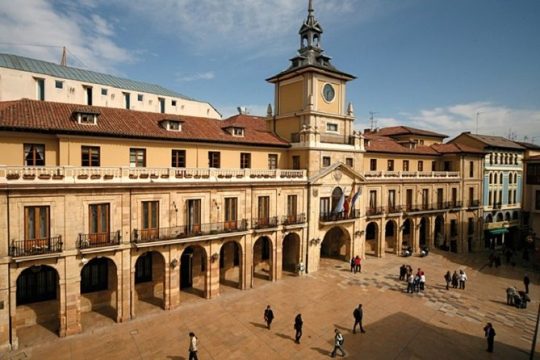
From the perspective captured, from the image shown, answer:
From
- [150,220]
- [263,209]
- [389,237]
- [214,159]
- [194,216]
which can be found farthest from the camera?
[389,237]

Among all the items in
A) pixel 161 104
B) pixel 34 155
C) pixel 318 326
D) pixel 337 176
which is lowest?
pixel 318 326

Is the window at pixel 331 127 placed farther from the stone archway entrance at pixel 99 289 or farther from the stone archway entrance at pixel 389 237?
the stone archway entrance at pixel 99 289

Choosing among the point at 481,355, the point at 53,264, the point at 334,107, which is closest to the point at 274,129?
the point at 334,107

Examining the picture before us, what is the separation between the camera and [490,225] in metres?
47.4

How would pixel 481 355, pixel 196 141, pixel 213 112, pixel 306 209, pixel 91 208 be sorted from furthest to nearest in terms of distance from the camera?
pixel 213 112
pixel 306 209
pixel 196 141
pixel 91 208
pixel 481 355

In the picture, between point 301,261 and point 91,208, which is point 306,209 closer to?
point 301,261

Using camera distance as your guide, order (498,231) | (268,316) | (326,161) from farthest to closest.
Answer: (498,231), (326,161), (268,316)

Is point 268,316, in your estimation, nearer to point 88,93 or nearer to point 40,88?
point 40,88

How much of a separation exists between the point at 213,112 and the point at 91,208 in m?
40.1

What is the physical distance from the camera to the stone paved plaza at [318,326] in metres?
18.2

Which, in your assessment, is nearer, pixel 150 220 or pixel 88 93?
pixel 150 220

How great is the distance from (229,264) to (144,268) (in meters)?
7.20

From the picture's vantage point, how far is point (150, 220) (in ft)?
72.6

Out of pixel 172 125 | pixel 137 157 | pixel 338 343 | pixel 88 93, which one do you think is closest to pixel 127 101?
pixel 88 93
